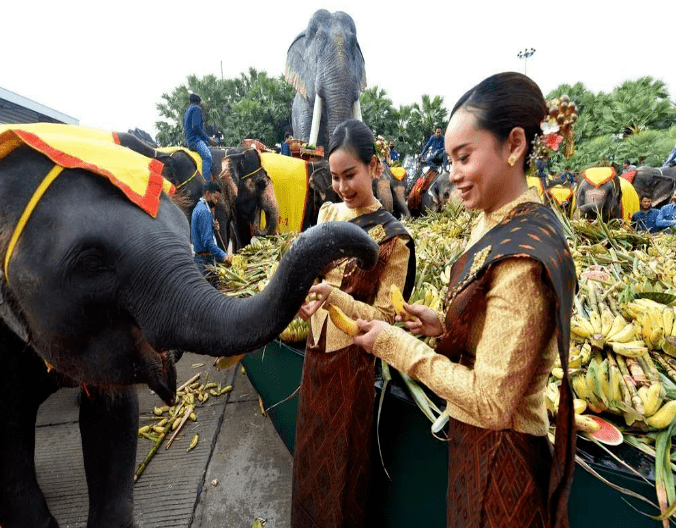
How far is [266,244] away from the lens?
502 centimetres

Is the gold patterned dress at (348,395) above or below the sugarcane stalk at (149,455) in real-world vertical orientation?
above

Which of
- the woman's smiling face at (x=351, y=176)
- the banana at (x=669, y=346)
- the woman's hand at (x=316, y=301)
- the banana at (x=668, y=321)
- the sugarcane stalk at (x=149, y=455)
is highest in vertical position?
the woman's smiling face at (x=351, y=176)

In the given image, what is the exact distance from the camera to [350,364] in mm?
1814

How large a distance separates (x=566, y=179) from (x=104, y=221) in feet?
36.6

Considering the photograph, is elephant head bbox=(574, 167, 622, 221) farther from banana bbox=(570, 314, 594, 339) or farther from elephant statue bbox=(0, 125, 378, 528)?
elephant statue bbox=(0, 125, 378, 528)

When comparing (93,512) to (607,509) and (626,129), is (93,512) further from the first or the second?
(626,129)

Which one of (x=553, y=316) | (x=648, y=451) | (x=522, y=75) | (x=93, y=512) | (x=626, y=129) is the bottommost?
(x=93, y=512)

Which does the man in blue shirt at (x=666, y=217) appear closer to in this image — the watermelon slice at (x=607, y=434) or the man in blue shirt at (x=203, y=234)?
the watermelon slice at (x=607, y=434)

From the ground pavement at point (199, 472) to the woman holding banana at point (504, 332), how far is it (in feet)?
6.04

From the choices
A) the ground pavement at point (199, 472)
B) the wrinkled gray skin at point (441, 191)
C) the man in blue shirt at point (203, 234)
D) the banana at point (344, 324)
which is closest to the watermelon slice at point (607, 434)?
the banana at point (344, 324)

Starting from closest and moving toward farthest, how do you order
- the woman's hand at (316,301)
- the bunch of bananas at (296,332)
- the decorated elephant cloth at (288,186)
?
the woman's hand at (316,301), the bunch of bananas at (296,332), the decorated elephant cloth at (288,186)

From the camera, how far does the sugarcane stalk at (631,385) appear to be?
1.52 metres

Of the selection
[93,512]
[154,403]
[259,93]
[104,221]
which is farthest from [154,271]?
[259,93]

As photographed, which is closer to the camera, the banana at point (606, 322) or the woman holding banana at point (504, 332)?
the woman holding banana at point (504, 332)
